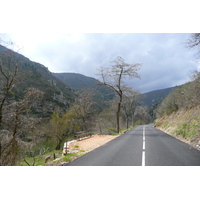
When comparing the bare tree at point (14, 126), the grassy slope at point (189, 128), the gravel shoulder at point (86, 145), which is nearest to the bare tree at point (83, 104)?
the gravel shoulder at point (86, 145)

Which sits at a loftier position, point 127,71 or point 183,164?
point 127,71

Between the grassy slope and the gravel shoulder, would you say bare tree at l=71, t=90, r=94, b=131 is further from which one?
the grassy slope

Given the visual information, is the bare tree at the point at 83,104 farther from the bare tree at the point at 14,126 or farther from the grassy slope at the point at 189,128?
the bare tree at the point at 14,126

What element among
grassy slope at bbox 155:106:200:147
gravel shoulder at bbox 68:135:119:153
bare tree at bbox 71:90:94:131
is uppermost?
bare tree at bbox 71:90:94:131

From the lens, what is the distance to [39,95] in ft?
24.0

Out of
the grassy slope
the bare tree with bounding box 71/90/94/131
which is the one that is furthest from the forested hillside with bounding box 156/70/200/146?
the bare tree with bounding box 71/90/94/131

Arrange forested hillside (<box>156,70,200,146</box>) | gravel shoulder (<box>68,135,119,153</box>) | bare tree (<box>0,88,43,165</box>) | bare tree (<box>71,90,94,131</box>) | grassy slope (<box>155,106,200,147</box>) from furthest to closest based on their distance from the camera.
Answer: bare tree (<box>71,90,94,131</box>)
forested hillside (<box>156,70,200,146</box>)
grassy slope (<box>155,106,200,147</box>)
gravel shoulder (<box>68,135,119,153</box>)
bare tree (<box>0,88,43,165</box>)

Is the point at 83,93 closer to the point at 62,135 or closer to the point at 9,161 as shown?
the point at 62,135

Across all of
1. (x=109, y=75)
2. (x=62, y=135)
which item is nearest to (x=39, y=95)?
(x=109, y=75)

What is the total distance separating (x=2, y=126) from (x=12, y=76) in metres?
2.32

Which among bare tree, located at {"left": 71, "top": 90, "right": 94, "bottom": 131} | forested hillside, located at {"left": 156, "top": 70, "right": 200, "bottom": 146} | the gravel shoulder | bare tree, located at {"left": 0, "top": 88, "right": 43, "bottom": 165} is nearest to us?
bare tree, located at {"left": 0, "top": 88, "right": 43, "bottom": 165}

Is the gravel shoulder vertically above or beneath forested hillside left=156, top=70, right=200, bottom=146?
beneath

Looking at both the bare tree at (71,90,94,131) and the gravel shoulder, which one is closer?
the gravel shoulder

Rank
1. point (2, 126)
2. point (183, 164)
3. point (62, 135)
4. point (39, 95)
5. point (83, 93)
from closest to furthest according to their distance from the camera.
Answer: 1. point (183, 164)
2. point (2, 126)
3. point (39, 95)
4. point (83, 93)
5. point (62, 135)
